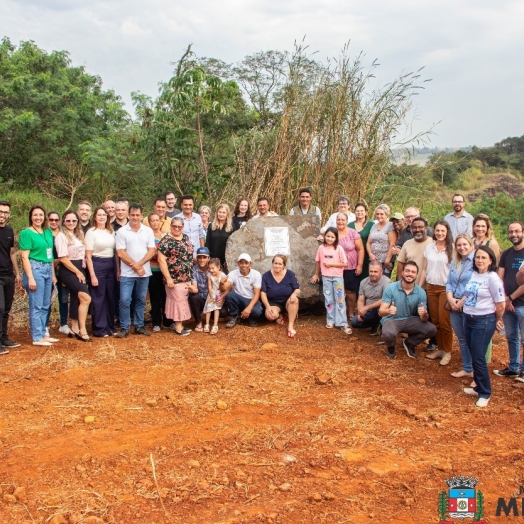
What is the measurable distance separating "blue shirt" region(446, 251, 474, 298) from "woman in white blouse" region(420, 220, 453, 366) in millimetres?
426

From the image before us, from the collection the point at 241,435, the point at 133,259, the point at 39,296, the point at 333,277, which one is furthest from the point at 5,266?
the point at 333,277

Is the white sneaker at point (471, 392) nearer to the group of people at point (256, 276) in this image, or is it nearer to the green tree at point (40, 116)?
the group of people at point (256, 276)

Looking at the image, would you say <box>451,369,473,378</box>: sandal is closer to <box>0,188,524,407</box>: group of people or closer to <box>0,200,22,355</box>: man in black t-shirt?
<box>0,188,524,407</box>: group of people

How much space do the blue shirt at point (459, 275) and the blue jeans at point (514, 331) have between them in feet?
1.69

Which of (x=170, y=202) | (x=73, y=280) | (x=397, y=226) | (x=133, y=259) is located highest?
(x=170, y=202)

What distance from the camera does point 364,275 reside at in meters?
7.07

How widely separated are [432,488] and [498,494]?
Answer: 0.37 metres

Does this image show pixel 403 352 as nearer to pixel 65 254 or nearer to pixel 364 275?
pixel 364 275

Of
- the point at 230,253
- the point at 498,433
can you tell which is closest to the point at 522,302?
the point at 498,433

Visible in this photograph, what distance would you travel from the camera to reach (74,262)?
20.2 feet

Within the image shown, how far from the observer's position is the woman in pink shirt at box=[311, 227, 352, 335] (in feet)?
21.9

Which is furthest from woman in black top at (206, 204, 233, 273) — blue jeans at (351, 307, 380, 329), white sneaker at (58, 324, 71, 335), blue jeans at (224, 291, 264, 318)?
white sneaker at (58, 324, 71, 335)

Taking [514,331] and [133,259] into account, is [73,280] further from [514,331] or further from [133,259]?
[514,331]

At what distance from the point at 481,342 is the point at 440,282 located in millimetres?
1162
